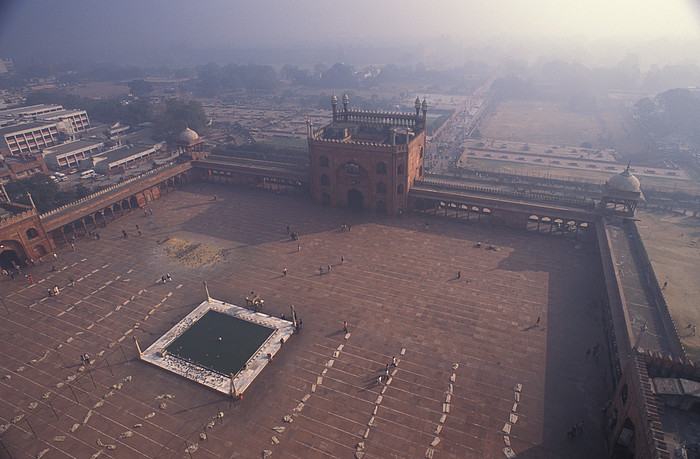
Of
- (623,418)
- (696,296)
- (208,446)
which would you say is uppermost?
(623,418)

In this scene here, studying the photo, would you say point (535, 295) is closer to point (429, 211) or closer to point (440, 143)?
point (429, 211)

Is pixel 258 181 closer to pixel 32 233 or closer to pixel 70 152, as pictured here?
pixel 32 233

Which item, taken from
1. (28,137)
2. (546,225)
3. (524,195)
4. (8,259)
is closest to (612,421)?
(546,225)

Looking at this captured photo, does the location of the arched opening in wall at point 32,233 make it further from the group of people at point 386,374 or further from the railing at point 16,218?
the group of people at point 386,374

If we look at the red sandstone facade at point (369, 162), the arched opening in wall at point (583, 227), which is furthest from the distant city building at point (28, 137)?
the arched opening in wall at point (583, 227)

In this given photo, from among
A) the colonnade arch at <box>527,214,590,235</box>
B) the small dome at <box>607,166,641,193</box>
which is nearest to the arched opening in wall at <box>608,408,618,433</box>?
the colonnade arch at <box>527,214,590,235</box>

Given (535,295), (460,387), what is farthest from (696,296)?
(460,387)
